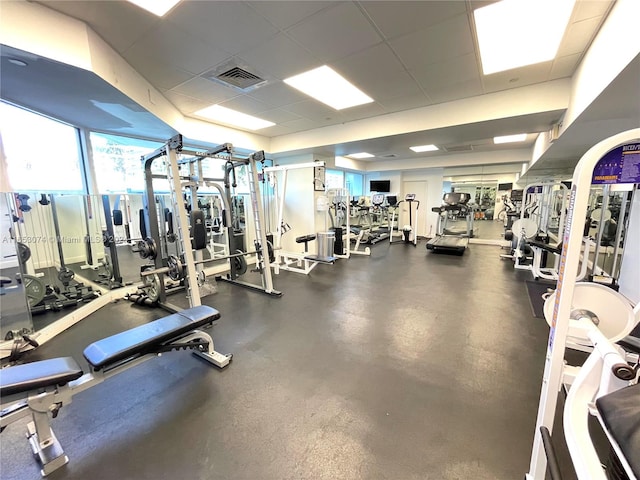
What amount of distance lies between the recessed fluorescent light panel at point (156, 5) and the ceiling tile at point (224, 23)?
5cm

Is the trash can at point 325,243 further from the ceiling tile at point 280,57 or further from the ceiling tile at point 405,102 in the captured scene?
the ceiling tile at point 280,57

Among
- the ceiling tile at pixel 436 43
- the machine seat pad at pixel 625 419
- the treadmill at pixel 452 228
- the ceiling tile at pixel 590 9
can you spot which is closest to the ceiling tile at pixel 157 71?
the ceiling tile at pixel 436 43

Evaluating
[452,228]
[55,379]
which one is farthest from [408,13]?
[452,228]

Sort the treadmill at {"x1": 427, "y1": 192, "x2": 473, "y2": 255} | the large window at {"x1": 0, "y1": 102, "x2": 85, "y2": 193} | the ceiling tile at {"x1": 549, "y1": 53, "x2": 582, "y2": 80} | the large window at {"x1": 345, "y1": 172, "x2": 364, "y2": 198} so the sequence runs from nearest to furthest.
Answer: the ceiling tile at {"x1": 549, "y1": 53, "x2": 582, "y2": 80}, the large window at {"x1": 0, "y1": 102, "x2": 85, "y2": 193}, the treadmill at {"x1": 427, "y1": 192, "x2": 473, "y2": 255}, the large window at {"x1": 345, "y1": 172, "x2": 364, "y2": 198}

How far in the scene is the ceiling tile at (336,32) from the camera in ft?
6.74

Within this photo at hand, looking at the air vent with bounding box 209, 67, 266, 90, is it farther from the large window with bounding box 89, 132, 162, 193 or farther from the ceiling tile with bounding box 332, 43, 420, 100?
the large window with bounding box 89, 132, 162, 193

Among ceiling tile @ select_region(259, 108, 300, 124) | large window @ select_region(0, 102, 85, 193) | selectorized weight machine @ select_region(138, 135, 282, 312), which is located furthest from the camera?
ceiling tile @ select_region(259, 108, 300, 124)

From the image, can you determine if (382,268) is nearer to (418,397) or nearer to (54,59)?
(418,397)

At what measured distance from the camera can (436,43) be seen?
95.8 inches

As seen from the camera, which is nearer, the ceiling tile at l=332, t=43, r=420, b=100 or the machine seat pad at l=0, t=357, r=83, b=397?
the machine seat pad at l=0, t=357, r=83, b=397

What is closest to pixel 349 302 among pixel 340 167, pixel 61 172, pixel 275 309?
pixel 275 309

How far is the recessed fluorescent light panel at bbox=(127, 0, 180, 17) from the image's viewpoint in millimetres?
1879

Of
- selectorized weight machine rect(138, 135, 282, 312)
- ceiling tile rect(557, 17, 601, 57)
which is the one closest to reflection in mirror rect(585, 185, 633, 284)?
A: ceiling tile rect(557, 17, 601, 57)

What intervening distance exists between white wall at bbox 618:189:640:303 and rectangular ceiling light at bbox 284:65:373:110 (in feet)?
12.9
